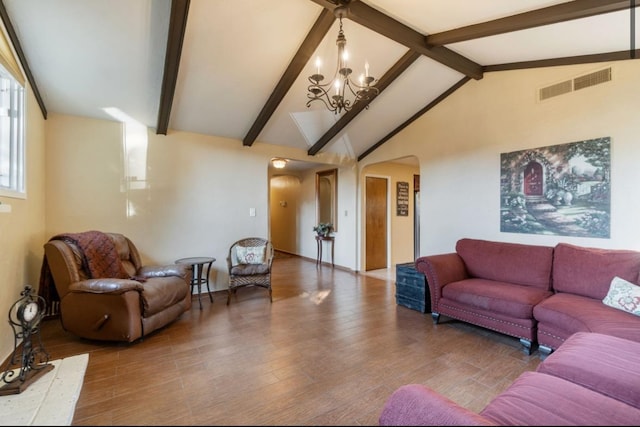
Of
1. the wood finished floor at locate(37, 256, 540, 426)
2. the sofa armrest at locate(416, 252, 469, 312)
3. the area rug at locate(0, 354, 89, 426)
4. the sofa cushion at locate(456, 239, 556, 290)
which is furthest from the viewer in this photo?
the sofa armrest at locate(416, 252, 469, 312)

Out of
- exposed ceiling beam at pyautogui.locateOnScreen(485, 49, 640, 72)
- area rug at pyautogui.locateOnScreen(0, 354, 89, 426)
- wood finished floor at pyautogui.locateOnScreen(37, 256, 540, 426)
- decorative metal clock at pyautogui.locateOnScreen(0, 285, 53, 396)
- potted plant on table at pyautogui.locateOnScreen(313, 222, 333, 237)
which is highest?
exposed ceiling beam at pyautogui.locateOnScreen(485, 49, 640, 72)

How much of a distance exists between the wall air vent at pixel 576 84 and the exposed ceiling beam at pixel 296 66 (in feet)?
8.26

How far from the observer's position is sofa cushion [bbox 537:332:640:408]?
4.36ft

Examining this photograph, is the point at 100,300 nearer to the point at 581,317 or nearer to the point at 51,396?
the point at 51,396

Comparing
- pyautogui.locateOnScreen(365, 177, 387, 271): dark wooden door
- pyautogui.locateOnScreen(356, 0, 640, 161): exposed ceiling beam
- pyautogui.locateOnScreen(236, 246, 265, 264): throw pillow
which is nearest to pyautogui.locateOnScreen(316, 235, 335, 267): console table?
pyautogui.locateOnScreen(365, 177, 387, 271): dark wooden door

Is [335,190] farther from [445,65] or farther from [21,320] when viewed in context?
[21,320]

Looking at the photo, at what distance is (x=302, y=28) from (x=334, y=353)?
3.06 metres

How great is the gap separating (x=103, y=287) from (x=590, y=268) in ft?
14.3

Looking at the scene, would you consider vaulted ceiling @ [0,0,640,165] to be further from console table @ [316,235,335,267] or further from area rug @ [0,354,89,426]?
console table @ [316,235,335,267]

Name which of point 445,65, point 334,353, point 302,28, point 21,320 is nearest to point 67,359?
point 21,320

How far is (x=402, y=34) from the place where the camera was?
9.69 ft

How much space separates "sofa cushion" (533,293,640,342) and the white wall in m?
0.88

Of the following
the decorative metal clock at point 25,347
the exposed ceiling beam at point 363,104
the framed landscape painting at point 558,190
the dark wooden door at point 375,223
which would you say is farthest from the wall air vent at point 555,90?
the decorative metal clock at point 25,347

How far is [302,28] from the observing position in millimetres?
2877
